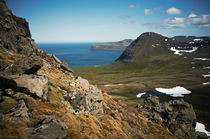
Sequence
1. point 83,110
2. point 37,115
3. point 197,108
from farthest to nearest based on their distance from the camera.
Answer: point 197,108 → point 83,110 → point 37,115

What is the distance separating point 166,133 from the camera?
3259cm

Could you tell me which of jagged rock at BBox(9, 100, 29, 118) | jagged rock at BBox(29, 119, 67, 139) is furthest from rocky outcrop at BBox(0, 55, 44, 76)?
jagged rock at BBox(29, 119, 67, 139)

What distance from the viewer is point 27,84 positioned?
16500 millimetres

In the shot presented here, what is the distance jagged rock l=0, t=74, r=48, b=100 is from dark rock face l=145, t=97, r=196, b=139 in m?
29.4

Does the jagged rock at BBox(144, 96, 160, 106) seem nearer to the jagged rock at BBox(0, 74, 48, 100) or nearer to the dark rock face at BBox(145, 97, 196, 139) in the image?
the dark rock face at BBox(145, 97, 196, 139)

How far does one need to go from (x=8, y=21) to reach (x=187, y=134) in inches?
2178

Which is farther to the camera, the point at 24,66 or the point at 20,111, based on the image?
the point at 24,66

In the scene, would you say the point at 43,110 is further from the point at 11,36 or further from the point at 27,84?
the point at 11,36

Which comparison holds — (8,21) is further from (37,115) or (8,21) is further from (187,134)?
(187,134)

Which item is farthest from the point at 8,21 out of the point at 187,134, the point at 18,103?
the point at 187,134

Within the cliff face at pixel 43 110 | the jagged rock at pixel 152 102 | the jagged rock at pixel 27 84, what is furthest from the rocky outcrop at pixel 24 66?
the jagged rock at pixel 152 102

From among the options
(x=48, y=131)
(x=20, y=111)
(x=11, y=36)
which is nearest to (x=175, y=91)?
(x=11, y=36)

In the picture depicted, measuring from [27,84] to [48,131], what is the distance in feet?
24.2

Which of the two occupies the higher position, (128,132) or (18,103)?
(18,103)
